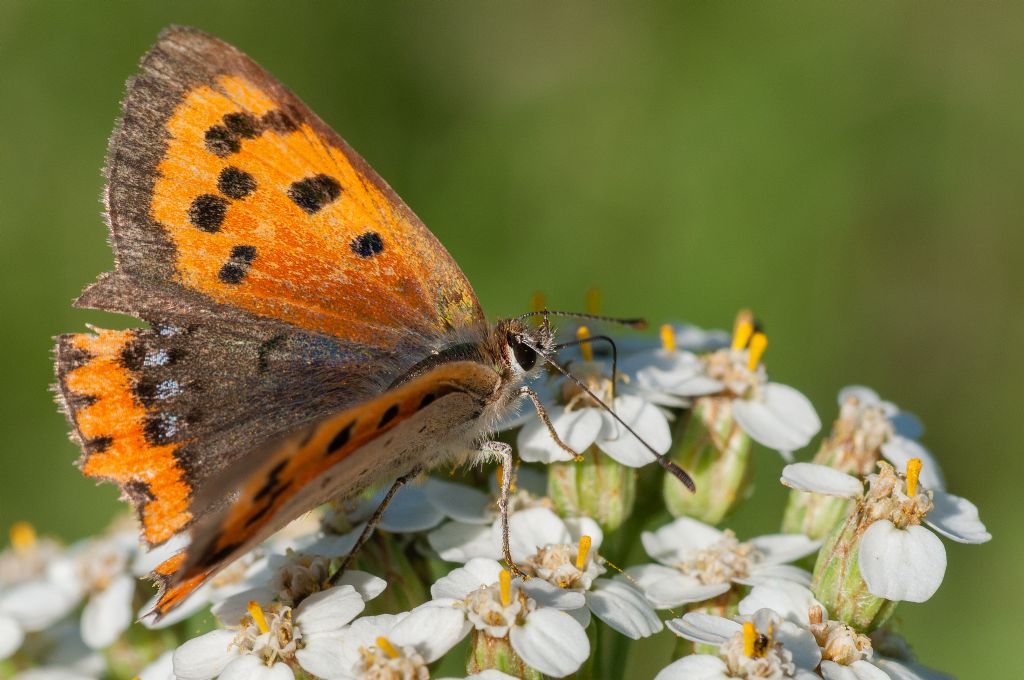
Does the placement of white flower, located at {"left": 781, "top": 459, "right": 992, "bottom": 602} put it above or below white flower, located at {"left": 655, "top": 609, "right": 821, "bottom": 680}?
above

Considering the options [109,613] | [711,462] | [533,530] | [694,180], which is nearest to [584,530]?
[533,530]

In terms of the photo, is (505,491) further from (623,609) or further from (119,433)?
(119,433)

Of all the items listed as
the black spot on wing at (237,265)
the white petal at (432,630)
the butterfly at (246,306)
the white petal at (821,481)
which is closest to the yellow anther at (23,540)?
the butterfly at (246,306)

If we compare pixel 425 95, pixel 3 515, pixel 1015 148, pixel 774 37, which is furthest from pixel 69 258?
pixel 1015 148

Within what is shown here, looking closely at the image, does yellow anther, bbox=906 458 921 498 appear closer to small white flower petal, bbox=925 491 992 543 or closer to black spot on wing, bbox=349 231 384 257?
small white flower petal, bbox=925 491 992 543

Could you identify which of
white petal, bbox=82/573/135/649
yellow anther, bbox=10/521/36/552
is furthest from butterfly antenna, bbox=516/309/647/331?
yellow anther, bbox=10/521/36/552

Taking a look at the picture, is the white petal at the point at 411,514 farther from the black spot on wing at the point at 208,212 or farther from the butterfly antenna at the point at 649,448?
the black spot on wing at the point at 208,212
